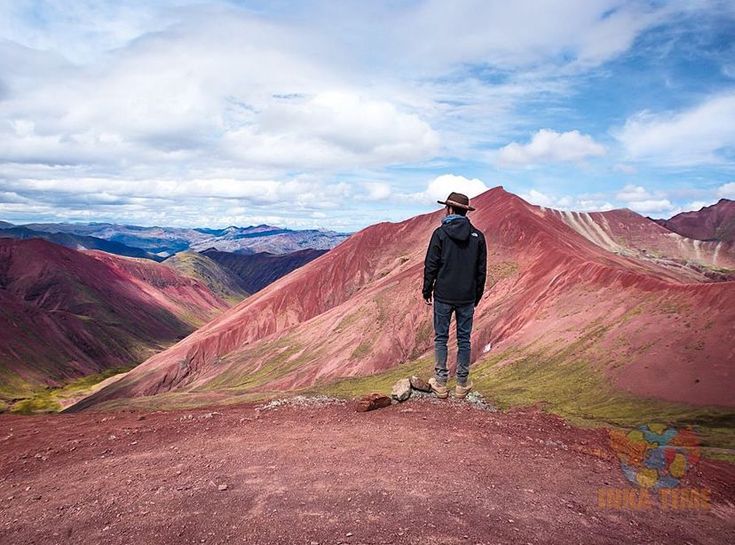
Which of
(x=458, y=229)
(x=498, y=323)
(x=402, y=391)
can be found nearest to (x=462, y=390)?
(x=402, y=391)

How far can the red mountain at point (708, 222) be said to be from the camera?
176 metres

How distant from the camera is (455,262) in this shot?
1274cm

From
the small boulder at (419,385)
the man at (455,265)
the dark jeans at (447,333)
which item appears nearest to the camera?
the man at (455,265)

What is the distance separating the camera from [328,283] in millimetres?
112938

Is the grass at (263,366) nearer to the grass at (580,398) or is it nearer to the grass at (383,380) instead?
the grass at (383,380)

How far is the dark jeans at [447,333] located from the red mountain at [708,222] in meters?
191

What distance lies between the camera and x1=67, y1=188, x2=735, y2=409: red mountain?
93.5 ft

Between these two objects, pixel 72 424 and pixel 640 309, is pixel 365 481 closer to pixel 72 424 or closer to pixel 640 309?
pixel 72 424

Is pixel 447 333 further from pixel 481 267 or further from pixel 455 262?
pixel 455 262

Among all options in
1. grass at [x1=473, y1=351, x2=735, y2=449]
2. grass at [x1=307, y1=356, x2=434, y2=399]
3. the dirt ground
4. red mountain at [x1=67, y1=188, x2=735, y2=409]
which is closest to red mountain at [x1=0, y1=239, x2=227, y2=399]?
red mountain at [x1=67, y1=188, x2=735, y2=409]

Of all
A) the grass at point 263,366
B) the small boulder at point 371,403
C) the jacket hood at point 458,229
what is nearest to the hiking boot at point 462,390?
the small boulder at point 371,403

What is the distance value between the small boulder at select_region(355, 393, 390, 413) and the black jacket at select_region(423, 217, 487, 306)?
370 centimetres

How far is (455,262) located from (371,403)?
4784mm

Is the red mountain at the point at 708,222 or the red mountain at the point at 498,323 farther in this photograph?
the red mountain at the point at 708,222
